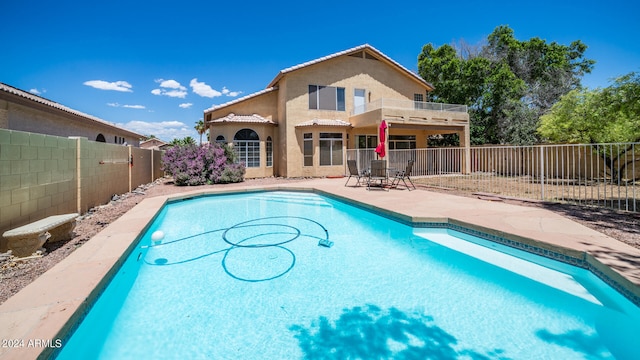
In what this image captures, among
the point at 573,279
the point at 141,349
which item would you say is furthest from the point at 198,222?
the point at 573,279

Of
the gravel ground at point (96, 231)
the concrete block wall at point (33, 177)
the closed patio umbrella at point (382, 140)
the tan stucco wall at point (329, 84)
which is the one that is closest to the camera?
the gravel ground at point (96, 231)

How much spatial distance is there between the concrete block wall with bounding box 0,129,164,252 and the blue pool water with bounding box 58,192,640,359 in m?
1.99

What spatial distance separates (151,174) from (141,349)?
1754 cm

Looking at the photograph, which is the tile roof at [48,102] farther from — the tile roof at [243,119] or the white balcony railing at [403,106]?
the white balcony railing at [403,106]

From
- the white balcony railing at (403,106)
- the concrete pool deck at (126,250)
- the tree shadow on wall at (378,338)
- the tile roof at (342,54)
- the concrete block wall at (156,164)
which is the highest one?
the tile roof at (342,54)

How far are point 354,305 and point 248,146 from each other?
16.0 meters

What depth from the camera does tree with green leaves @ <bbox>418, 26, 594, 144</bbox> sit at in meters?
24.6

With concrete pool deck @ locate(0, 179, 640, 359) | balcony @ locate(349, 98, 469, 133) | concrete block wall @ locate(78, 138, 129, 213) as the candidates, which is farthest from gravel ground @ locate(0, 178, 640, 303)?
balcony @ locate(349, 98, 469, 133)

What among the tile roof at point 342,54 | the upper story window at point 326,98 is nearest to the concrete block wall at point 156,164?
the tile roof at point 342,54

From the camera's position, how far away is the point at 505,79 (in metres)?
24.6

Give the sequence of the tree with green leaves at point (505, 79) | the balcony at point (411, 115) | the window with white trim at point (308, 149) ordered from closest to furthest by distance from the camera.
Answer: the balcony at point (411, 115) → the window with white trim at point (308, 149) → the tree with green leaves at point (505, 79)

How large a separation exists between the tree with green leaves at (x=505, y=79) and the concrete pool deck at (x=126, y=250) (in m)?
21.3

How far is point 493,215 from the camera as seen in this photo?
6.45m

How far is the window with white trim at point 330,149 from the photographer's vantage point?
18359 millimetres
